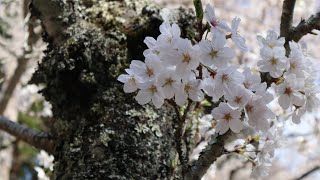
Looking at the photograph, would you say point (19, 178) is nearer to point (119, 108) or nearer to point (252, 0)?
point (252, 0)

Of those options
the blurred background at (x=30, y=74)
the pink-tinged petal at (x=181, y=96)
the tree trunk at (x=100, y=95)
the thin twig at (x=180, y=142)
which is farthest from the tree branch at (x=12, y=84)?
the pink-tinged petal at (x=181, y=96)

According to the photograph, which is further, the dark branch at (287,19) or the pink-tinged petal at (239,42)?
the dark branch at (287,19)

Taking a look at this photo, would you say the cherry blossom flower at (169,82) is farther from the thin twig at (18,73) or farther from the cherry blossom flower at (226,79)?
the thin twig at (18,73)

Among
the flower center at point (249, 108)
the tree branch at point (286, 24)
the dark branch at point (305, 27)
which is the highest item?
the tree branch at point (286, 24)

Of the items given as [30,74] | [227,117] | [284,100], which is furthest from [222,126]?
[30,74]

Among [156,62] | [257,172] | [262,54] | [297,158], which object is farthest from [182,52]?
[297,158]

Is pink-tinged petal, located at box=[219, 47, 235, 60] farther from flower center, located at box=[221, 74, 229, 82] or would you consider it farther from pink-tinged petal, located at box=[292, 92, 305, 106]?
pink-tinged petal, located at box=[292, 92, 305, 106]

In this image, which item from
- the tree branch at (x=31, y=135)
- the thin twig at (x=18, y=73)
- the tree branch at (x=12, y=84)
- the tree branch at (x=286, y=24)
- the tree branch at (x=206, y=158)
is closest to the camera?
the tree branch at (x=206, y=158)
